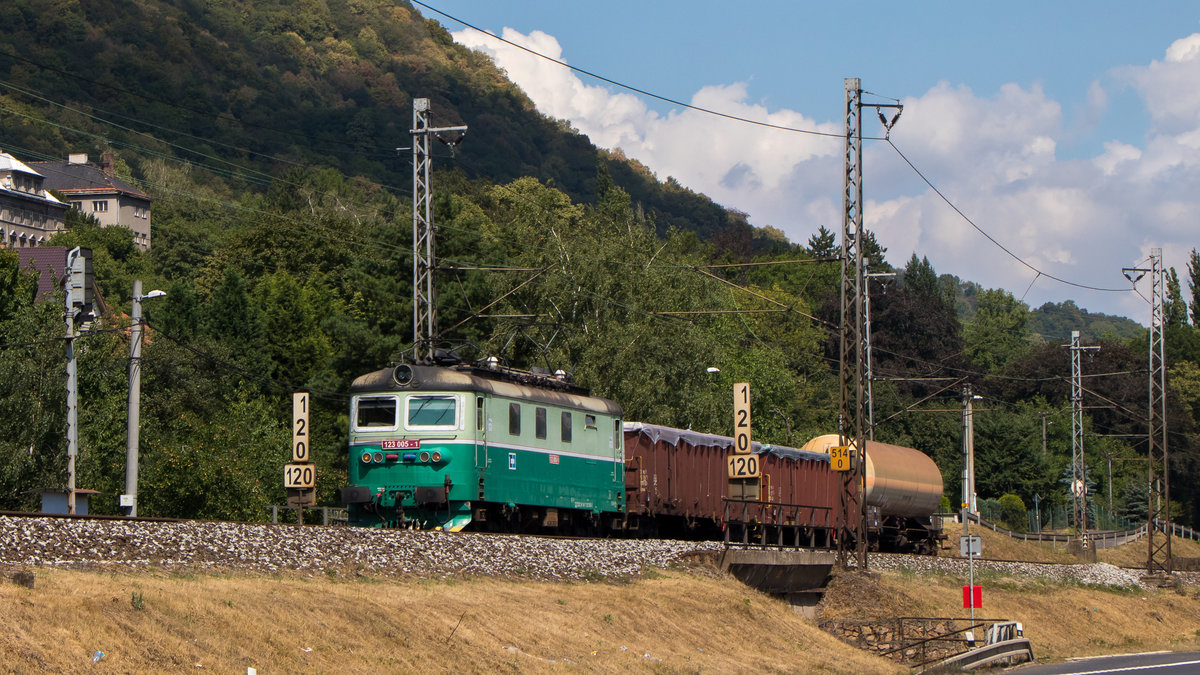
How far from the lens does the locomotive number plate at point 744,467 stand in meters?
28.8

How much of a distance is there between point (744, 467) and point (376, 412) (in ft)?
25.7

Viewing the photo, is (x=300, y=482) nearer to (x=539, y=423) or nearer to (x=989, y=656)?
(x=539, y=423)

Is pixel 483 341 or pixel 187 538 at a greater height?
pixel 483 341

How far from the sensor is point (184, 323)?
6300cm

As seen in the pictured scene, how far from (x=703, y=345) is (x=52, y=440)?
25.6 meters

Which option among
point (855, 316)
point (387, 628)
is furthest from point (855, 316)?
point (387, 628)

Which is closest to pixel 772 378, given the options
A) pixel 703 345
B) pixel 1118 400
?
pixel 703 345

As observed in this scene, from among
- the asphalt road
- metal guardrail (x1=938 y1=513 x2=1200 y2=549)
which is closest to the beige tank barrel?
the asphalt road

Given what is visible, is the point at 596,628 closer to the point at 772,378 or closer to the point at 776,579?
the point at 776,579

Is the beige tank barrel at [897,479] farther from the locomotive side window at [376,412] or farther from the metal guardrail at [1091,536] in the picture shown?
the locomotive side window at [376,412]

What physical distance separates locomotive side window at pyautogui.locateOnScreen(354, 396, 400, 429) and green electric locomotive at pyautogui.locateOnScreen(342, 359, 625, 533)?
0.07 feet

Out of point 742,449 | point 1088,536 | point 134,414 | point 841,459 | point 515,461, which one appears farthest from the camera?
point 1088,536

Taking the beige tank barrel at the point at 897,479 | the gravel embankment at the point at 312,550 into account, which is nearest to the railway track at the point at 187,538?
the gravel embankment at the point at 312,550

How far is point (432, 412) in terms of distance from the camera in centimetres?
2661
